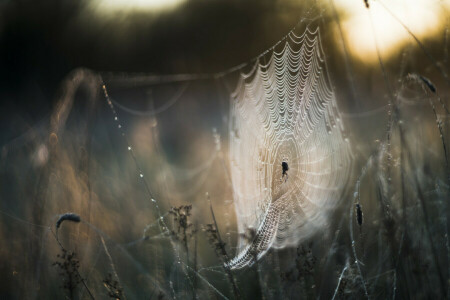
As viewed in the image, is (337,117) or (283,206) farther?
(337,117)

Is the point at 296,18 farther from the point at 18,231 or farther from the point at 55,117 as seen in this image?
the point at 18,231

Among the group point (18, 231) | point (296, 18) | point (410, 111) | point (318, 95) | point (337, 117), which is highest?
point (296, 18)

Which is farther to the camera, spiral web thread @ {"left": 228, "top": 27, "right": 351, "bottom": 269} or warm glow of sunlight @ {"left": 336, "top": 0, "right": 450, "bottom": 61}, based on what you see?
spiral web thread @ {"left": 228, "top": 27, "right": 351, "bottom": 269}

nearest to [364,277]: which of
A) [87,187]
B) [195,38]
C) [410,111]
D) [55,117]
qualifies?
[87,187]

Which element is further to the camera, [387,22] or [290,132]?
[290,132]

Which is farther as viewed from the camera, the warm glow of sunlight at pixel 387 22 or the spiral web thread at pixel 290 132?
the spiral web thread at pixel 290 132
